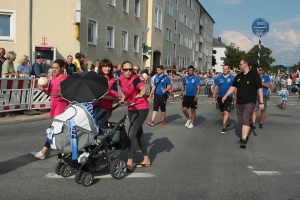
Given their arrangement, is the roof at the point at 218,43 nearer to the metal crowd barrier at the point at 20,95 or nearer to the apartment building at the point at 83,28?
the apartment building at the point at 83,28

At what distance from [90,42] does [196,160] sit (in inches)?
671

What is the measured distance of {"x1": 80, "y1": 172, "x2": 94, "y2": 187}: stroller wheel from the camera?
4953 millimetres

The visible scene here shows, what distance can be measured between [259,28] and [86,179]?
13.3 m

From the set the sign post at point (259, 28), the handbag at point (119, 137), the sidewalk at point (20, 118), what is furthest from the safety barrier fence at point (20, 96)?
the sign post at point (259, 28)

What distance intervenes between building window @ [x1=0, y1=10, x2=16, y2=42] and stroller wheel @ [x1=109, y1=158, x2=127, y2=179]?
16.5 metres

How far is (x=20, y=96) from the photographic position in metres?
Answer: 11.8

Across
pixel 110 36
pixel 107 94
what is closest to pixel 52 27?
pixel 110 36

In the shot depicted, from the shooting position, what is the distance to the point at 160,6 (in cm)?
3659

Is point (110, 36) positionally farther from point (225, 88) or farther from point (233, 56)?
point (233, 56)

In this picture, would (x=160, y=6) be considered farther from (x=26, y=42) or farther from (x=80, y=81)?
(x=80, y=81)

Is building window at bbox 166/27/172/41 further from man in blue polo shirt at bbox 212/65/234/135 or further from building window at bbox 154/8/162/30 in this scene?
man in blue polo shirt at bbox 212/65/234/135

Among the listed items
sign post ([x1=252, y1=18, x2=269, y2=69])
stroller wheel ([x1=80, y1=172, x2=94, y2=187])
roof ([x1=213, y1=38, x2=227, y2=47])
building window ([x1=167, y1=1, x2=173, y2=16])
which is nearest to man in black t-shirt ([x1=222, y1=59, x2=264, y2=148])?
stroller wheel ([x1=80, y1=172, x2=94, y2=187])

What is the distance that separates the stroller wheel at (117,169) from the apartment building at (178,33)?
96.4 ft

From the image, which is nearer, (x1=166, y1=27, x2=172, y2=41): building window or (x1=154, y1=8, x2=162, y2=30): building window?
(x1=154, y1=8, x2=162, y2=30): building window
